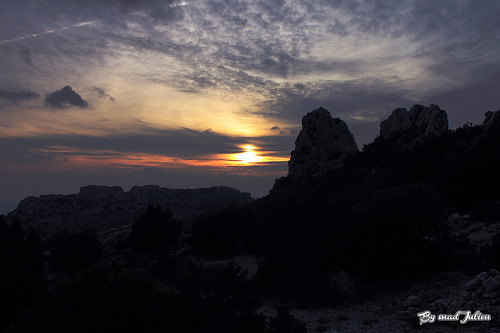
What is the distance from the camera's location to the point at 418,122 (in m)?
57.9

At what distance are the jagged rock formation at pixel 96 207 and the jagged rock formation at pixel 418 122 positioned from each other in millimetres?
34481

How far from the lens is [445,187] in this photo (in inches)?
1143

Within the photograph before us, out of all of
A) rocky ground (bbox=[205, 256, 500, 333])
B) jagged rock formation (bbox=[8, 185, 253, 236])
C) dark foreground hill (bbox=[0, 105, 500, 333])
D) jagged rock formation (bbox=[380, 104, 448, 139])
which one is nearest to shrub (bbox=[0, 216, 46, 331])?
dark foreground hill (bbox=[0, 105, 500, 333])

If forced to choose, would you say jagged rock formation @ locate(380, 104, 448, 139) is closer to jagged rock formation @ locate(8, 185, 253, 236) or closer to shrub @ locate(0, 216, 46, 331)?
jagged rock formation @ locate(8, 185, 253, 236)

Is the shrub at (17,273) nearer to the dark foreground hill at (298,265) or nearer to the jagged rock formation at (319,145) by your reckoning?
the dark foreground hill at (298,265)

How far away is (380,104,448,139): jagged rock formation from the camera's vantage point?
50656 millimetres

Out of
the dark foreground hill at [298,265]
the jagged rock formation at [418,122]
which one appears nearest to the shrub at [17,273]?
the dark foreground hill at [298,265]

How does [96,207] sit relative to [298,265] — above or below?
below

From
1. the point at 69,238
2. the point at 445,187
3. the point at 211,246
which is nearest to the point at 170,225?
the point at 211,246

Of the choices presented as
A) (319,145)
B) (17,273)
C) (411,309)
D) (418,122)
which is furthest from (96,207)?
(411,309)

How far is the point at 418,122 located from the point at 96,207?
87850 millimetres

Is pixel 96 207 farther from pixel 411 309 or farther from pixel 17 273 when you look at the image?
pixel 411 309

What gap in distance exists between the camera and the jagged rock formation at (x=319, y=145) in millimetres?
65938

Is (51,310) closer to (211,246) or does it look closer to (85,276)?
(85,276)
